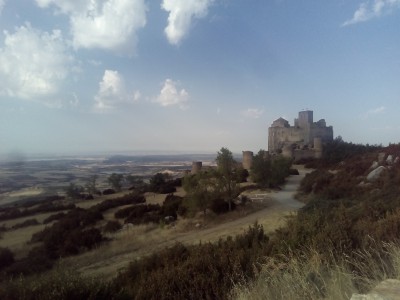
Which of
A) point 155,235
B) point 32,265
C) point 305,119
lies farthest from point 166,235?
point 305,119

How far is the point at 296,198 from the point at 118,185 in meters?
25.7

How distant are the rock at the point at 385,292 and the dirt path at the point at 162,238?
7.39 metres

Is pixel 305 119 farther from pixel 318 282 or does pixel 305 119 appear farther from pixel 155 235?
pixel 318 282

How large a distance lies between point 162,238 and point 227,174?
703cm

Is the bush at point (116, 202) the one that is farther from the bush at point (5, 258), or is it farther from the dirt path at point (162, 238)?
the bush at point (5, 258)

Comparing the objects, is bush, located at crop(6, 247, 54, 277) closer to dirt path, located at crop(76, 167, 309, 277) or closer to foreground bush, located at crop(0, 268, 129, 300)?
dirt path, located at crop(76, 167, 309, 277)

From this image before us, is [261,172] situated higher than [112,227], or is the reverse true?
[261,172]

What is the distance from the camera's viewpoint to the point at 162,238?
15055mm

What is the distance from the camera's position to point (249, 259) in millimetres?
6340

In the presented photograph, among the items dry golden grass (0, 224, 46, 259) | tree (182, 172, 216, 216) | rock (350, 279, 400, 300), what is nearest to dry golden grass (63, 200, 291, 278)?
tree (182, 172, 216, 216)

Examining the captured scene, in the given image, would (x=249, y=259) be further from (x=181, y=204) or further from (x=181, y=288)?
(x=181, y=204)

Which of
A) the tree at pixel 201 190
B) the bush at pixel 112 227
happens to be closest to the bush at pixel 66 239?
the bush at pixel 112 227

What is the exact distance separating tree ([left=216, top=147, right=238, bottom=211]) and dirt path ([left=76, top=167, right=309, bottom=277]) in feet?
6.90

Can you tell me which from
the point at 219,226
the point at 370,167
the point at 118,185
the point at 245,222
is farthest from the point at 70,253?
the point at 118,185
